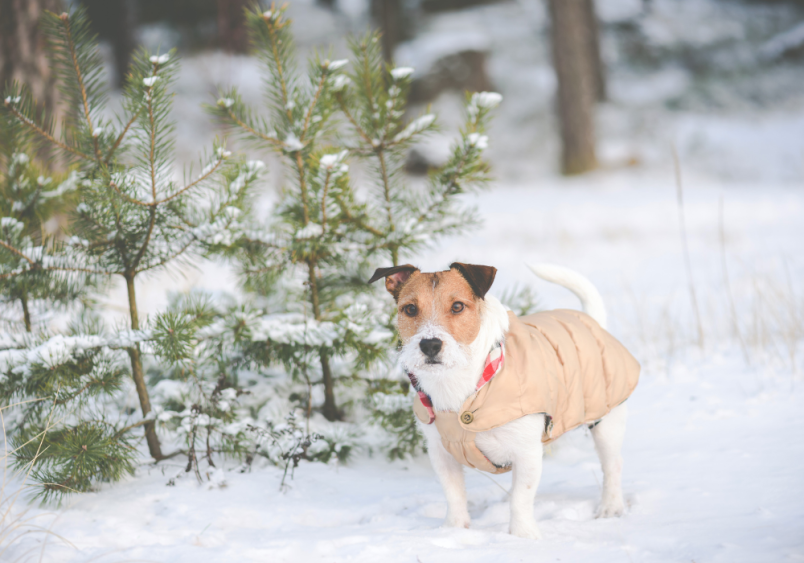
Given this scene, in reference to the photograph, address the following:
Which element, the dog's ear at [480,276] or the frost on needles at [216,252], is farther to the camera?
the frost on needles at [216,252]

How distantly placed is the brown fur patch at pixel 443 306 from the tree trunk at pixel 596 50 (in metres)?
18.8

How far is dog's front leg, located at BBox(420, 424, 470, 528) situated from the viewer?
2.83 metres

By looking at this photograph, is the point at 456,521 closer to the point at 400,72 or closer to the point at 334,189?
the point at 334,189

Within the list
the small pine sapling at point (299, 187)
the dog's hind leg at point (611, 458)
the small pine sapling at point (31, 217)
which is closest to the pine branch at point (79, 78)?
the small pine sapling at point (31, 217)

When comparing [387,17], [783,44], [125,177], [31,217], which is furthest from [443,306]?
[783,44]

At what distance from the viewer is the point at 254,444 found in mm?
3514

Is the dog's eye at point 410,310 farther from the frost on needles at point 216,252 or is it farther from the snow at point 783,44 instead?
the snow at point 783,44

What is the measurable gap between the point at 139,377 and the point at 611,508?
8.87 feet

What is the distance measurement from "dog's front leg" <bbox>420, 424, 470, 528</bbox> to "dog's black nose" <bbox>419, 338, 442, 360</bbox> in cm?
51

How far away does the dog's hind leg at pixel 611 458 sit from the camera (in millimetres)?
2986

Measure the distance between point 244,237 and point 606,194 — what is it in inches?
482

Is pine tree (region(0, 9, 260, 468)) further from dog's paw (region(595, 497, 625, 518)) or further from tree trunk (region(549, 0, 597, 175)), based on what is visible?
tree trunk (region(549, 0, 597, 175))

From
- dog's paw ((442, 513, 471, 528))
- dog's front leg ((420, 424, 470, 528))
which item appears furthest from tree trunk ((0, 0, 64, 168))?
dog's paw ((442, 513, 471, 528))

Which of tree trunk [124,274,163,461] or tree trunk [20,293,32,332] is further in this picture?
tree trunk [20,293,32,332]
